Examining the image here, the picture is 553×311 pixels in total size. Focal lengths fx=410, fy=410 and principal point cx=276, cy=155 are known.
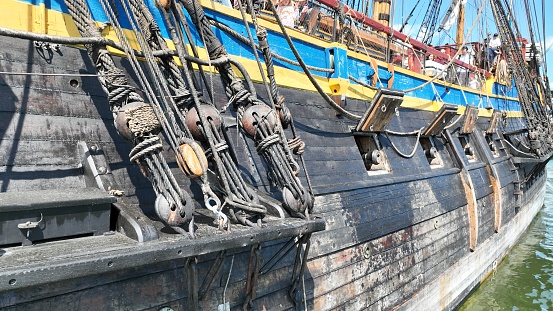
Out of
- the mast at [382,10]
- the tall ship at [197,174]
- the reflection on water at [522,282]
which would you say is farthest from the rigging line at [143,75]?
the mast at [382,10]

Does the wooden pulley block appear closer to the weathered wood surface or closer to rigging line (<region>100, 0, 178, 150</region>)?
rigging line (<region>100, 0, 178, 150</region>)

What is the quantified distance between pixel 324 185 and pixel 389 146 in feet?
7.50

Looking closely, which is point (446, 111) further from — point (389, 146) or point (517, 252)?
point (517, 252)

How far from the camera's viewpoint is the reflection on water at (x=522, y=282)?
795cm

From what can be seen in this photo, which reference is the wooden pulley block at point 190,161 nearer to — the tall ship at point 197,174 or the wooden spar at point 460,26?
the tall ship at point 197,174

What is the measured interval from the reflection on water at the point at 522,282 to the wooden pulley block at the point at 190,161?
22.1 feet

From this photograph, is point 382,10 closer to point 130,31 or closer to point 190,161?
point 130,31

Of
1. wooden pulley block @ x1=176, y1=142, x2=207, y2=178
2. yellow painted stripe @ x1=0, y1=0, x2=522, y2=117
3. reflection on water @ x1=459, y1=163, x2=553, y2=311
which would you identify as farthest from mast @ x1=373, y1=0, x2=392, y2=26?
wooden pulley block @ x1=176, y1=142, x2=207, y2=178

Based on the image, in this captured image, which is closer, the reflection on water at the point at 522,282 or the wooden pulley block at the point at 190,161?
the wooden pulley block at the point at 190,161

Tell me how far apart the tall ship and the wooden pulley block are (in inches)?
0.4

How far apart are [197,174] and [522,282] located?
353 inches

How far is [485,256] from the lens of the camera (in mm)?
8820

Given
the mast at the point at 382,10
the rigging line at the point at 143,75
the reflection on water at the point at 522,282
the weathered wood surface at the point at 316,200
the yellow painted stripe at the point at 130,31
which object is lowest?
the reflection on water at the point at 522,282

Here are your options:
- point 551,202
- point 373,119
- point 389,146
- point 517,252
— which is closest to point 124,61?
point 373,119
